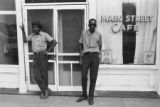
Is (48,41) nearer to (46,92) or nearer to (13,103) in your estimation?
(46,92)

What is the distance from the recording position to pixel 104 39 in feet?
19.6

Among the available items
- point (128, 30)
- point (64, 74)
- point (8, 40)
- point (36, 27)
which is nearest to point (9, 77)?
point (8, 40)

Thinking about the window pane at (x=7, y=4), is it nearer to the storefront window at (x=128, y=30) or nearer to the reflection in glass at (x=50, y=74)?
the reflection in glass at (x=50, y=74)

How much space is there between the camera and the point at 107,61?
6.04m

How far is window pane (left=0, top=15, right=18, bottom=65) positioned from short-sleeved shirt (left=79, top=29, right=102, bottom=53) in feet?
6.54

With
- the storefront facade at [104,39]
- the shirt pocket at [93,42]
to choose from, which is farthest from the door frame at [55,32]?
the shirt pocket at [93,42]

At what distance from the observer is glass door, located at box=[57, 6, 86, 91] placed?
5934mm

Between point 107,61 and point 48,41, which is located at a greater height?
point 48,41

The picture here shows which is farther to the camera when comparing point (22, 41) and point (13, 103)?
point (22, 41)

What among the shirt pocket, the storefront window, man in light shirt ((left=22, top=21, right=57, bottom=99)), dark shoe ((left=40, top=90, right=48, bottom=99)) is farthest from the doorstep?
the shirt pocket

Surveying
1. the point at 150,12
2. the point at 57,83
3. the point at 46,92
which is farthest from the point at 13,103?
the point at 150,12

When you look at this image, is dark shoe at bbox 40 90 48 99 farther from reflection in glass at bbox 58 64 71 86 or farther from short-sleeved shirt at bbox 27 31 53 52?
short-sleeved shirt at bbox 27 31 53 52

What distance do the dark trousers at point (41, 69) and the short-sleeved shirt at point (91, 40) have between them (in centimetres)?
105

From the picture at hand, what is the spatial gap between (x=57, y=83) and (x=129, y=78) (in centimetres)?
186
